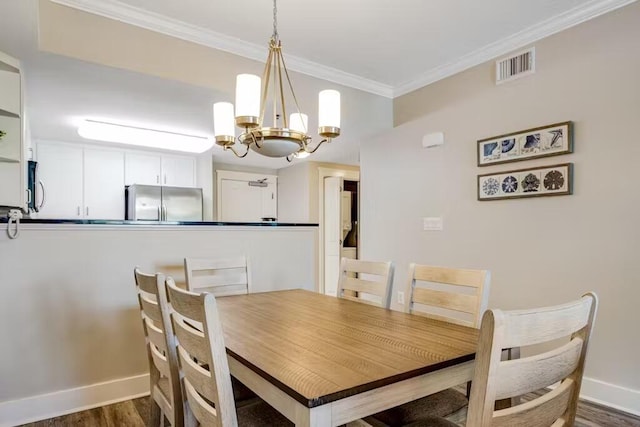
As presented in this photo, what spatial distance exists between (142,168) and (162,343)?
12.8 feet

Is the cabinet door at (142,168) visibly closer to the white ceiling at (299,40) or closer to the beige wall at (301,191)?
the white ceiling at (299,40)

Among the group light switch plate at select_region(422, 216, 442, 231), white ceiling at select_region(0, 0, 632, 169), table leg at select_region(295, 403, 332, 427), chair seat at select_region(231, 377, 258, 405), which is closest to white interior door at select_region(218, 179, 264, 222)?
white ceiling at select_region(0, 0, 632, 169)

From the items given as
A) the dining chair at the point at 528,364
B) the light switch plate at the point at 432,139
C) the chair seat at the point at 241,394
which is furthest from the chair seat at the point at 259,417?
the light switch plate at the point at 432,139

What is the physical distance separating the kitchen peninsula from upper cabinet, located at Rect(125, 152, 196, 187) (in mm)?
2507

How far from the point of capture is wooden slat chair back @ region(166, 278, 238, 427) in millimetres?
949

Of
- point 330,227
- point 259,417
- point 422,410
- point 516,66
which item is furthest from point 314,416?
point 330,227

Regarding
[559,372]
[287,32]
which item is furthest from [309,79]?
[559,372]

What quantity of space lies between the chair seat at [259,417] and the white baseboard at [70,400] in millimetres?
→ 1451

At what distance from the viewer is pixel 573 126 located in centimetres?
248

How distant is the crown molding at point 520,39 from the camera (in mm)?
2350

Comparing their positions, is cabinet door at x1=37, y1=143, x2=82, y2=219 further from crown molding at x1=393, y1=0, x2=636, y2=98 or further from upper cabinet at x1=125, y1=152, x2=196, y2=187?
crown molding at x1=393, y1=0, x2=636, y2=98

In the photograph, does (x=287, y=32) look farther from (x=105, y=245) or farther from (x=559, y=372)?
(x=559, y=372)

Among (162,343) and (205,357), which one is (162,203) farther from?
(205,357)

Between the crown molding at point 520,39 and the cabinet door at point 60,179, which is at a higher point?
the crown molding at point 520,39
